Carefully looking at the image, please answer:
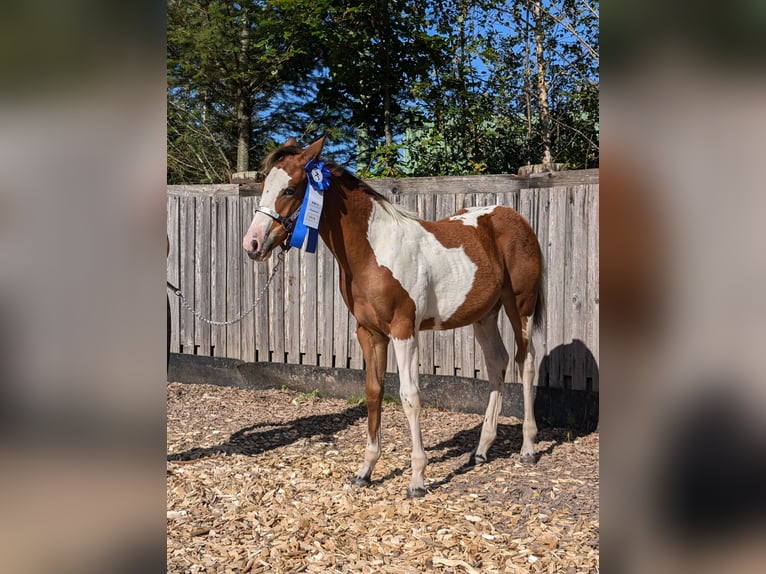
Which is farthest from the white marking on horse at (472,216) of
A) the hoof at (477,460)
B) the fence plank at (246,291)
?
the fence plank at (246,291)

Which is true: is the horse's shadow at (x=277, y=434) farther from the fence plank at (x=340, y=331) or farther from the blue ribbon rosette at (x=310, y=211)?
the blue ribbon rosette at (x=310, y=211)

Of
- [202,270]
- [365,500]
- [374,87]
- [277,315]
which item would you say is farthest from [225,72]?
[365,500]

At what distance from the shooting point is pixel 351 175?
4.56m

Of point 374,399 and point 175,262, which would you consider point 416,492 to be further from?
point 175,262

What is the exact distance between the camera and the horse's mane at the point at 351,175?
14.1 feet

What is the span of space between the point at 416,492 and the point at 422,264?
4.75 feet

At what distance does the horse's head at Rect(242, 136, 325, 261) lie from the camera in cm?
420

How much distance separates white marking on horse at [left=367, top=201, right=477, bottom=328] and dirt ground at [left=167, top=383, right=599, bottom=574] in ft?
3.82

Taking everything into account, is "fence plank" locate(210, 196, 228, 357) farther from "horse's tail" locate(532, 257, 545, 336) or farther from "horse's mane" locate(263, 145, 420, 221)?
"horse's tail" locate(532, 257, 545, 336)

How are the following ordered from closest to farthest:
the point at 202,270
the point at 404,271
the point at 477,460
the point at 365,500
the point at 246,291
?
the point at 365,500 < the point at 404,271 < the point at 477,460 < the point at 246,291 < the point at 202,270

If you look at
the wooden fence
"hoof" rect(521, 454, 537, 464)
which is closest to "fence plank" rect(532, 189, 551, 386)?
the wooden fence

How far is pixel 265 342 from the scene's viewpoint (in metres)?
7.25
